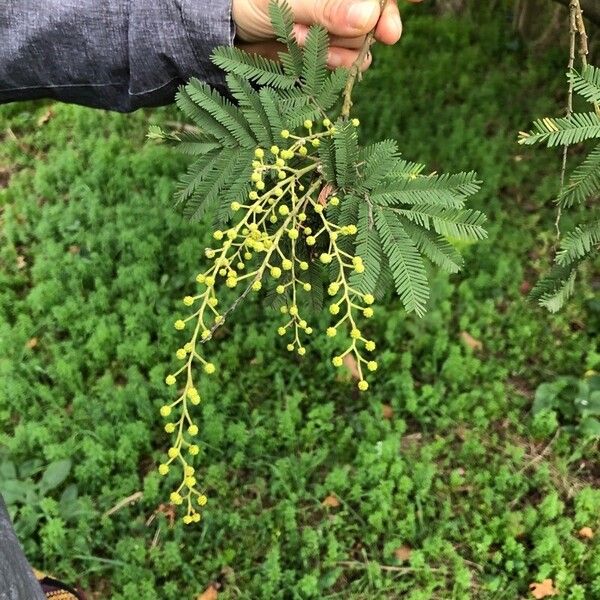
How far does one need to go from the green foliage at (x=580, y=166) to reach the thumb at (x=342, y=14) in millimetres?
405

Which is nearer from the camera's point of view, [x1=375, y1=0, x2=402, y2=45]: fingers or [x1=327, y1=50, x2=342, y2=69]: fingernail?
[x1=375, y1=0, x2=402, y2=45]: fingers

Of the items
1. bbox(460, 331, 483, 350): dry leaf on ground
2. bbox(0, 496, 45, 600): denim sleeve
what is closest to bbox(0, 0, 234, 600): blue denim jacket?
bbox(0, 496, 45, 600): denim sleeve

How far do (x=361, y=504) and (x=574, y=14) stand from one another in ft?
5.92

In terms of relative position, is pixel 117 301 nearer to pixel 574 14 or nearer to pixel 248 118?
pixel 248 118

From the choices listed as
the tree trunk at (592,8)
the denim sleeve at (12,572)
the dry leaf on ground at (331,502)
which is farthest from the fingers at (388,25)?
the dry leaf on ground at (331,502)

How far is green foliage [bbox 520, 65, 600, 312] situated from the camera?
54.3 inches

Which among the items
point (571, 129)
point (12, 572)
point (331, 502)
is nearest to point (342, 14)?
point (571, 129)

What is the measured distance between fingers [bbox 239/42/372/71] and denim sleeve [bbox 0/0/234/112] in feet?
0.37

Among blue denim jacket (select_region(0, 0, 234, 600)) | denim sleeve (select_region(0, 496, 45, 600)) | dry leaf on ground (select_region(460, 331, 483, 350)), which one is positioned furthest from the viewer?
dry leaf on ground (select_region(460, 331, 483, 350))

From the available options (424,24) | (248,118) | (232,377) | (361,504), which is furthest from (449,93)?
(248,118)

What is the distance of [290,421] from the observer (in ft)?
8.95

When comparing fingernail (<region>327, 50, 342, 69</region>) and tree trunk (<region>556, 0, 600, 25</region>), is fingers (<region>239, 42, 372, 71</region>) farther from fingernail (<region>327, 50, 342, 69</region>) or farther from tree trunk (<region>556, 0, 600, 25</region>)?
tree trunk (<region>556, 0, 600, 25</region>)

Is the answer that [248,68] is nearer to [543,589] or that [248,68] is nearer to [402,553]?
[402,553]

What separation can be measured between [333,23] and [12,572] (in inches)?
55.3
